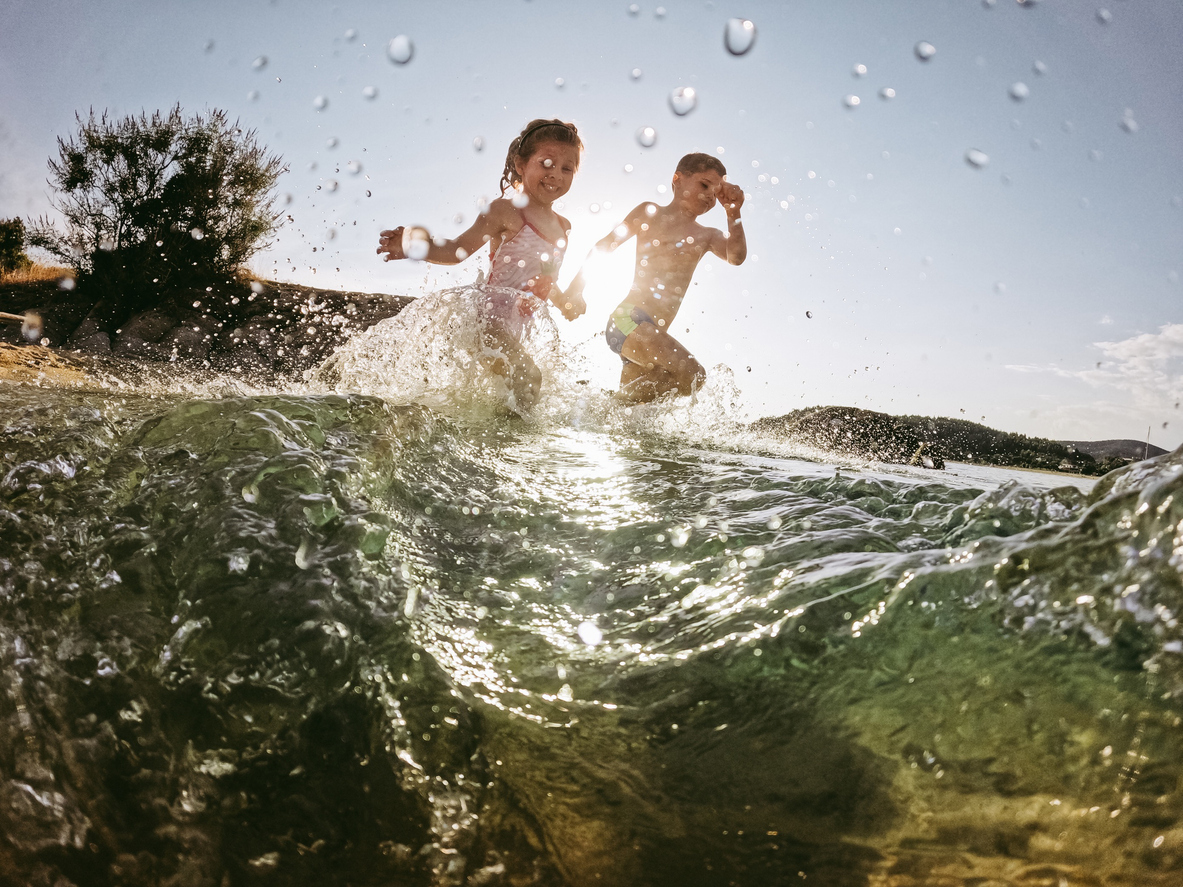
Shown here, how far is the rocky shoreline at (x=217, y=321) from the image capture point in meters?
12.8

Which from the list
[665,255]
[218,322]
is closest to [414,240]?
[665,255]

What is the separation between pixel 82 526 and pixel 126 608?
0.33 m

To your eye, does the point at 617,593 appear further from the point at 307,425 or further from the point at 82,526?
the point at 82,526

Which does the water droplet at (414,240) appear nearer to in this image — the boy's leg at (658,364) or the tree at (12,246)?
the boy's leg at (658,364)

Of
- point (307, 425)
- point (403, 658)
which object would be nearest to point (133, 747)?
point (403, 658)

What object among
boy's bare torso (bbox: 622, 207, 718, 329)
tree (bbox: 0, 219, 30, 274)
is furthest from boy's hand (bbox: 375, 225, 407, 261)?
tree (bbox: 0, 219, 30, 274)

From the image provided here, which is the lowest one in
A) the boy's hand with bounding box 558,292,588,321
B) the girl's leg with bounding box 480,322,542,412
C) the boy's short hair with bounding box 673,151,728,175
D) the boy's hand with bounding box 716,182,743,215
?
the girl's leg with bounding box 480,322,542,412

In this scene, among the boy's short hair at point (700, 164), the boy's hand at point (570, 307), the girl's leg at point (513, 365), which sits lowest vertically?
the girl's leg at point (513, 365)

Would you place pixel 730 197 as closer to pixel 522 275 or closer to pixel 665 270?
pixel 665 270

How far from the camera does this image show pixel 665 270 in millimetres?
6027

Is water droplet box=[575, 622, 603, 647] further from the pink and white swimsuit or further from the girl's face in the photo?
the girl's face

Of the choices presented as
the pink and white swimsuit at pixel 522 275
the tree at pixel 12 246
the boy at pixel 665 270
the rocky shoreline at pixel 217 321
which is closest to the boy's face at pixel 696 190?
the boy at pixel 665 270

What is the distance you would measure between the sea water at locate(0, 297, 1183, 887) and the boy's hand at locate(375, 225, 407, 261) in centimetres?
252

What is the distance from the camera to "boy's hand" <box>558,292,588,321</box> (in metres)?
5.14
